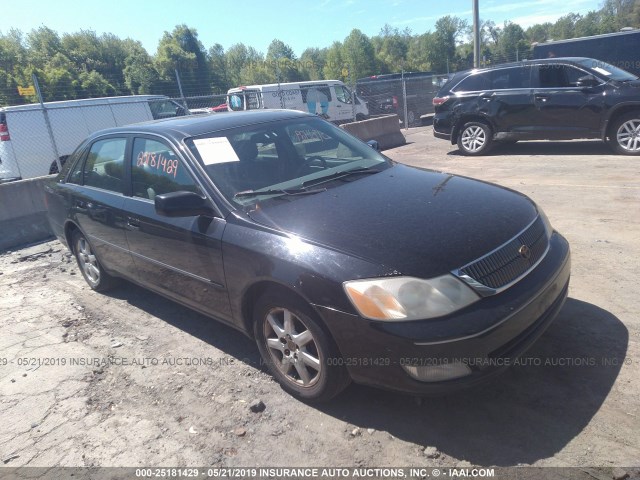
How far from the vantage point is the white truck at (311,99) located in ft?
59.2

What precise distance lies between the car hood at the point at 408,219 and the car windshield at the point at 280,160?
5.4 inches

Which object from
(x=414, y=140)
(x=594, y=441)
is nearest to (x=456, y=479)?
(x=594, y=441)

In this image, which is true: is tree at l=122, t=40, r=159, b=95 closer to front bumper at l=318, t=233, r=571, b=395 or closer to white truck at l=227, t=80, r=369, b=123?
white truck at l=227, t=80, r=369, b=123

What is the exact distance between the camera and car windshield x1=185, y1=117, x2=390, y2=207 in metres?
3.34

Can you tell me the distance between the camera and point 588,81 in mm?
8656

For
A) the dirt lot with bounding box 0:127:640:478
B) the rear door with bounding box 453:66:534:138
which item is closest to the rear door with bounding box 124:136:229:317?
the dirt lot with bounding box 0:127:640:478

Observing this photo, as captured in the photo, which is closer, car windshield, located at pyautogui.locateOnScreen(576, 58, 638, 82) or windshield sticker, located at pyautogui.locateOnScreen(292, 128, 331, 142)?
windshield sticker, located at pyautogui.locateOnScreen(292, 128, 331, 142)

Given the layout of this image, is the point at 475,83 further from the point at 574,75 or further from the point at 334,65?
the point at 334,65

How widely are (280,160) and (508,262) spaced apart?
1.87m

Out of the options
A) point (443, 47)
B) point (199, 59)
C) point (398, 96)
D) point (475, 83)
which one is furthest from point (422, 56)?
point (475, 83)

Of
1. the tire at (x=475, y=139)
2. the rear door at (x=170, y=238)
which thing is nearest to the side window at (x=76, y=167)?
the rear door at (x=170, y=238)

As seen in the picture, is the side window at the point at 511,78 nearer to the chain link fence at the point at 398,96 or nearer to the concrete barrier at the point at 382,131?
the concrete barrier at the point at 382,131

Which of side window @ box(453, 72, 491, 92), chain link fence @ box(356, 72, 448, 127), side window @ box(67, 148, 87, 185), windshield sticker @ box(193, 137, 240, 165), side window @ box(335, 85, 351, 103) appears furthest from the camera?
chain link fence @ box(356, 72, 448, 127)

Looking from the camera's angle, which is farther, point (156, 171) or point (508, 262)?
point (156, 171)
